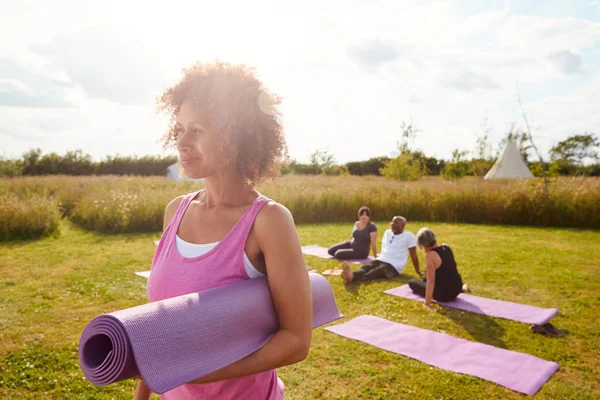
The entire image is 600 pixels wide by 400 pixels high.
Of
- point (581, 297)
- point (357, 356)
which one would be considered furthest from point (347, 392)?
point (581, 297)

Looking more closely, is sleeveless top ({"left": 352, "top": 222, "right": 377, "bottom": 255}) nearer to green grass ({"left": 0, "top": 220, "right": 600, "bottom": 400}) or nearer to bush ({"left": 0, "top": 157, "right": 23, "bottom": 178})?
green grass ({"left": 0, "top": 220, "right": 600, "bottom": 400})

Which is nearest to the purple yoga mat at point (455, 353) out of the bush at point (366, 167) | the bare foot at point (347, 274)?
the bare foot at point (347, 274)

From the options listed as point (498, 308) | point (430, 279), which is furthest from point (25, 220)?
point (498, 308)

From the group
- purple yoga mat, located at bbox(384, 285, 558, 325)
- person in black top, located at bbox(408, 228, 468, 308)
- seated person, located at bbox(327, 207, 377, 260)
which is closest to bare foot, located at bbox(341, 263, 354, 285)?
purple yoga mat, located at bbox(384, 285, 558, 325)

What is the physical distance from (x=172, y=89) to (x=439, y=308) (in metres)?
5.27

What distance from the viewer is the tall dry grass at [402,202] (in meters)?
12.6

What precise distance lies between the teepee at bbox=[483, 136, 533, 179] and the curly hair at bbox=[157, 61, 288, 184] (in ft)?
89.2

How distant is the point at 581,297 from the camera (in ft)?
20.6

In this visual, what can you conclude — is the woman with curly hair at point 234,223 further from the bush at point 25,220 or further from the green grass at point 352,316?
the bush at point 25,220

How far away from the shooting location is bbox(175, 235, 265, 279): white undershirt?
3.84 ft

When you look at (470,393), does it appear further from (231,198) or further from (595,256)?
(595,256)

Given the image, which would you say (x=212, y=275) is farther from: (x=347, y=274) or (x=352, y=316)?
(x=347, y=274)

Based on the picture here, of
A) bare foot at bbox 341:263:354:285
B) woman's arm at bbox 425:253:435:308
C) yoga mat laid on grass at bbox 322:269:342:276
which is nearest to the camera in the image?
woman's arm at bbox 425:253:435:308

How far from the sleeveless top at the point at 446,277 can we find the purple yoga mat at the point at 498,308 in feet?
0.54
